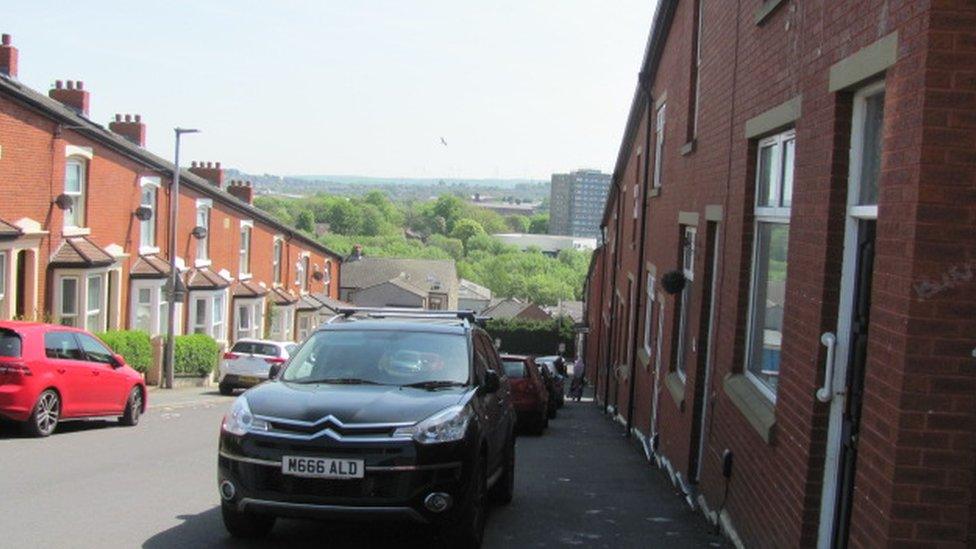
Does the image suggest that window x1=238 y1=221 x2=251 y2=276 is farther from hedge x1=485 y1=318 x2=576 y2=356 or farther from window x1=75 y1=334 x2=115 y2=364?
hedge x1=485 y1=318 x2=576 y2=356

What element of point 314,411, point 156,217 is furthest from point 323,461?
point 156,217

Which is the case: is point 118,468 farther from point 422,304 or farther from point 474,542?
point 422,304

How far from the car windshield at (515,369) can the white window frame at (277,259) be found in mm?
25767

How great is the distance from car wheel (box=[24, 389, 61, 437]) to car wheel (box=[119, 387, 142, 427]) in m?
2.11

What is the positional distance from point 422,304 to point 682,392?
80.0 meters

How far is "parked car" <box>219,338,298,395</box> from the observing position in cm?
2736

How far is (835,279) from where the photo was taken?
5.75m

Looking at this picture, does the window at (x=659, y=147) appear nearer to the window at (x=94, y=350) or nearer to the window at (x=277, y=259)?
the window at (x=94, y=350)

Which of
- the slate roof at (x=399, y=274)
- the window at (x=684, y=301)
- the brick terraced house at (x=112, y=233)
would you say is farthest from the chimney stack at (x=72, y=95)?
the slate roof at (x=399, y=274)

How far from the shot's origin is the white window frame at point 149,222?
3005 cm

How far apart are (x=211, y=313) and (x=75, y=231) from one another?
10381 millimetres

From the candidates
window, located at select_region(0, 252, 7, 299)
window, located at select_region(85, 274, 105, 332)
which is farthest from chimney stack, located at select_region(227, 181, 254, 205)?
window, located at select_region(0, 252, 7, 299)

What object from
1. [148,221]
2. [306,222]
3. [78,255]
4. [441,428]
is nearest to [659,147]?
[441,428]

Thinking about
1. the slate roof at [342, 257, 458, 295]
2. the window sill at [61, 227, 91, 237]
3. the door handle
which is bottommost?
the slate roof at [342, 257, 458, 295]
